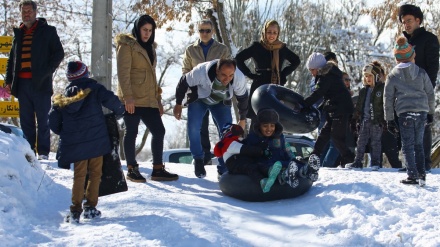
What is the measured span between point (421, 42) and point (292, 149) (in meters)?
5.04

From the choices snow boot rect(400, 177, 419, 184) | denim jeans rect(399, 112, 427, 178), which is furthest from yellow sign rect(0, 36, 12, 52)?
snow boot rect(400, 177, 419, 184)

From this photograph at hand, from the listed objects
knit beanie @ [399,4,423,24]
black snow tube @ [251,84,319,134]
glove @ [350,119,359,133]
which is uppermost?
knit beanie @ [399,4,423,24]

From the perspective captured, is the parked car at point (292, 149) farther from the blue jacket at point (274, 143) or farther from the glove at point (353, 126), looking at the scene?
the blue jacket at point (274, 143)

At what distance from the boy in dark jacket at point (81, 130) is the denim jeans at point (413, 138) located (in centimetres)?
316

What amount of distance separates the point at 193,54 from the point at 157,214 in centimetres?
329

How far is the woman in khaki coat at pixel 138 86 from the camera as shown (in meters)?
6.68

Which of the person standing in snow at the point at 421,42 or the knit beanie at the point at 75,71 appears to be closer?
the knit beanie at the point at 75,71

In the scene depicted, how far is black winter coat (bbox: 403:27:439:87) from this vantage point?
270 inches

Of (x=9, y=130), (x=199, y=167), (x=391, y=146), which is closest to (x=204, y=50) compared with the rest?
(x=199, y=167)

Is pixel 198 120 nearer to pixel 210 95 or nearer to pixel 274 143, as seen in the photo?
pixel 210 95

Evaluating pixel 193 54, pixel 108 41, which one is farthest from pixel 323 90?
pixel 108 41

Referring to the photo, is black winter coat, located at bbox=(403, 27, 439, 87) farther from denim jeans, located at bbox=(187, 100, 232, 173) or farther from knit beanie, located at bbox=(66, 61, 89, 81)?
knit beanie, located at bbox=(66, 61, 89, 81)

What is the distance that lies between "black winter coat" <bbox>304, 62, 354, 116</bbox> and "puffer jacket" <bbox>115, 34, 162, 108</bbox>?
2275mm

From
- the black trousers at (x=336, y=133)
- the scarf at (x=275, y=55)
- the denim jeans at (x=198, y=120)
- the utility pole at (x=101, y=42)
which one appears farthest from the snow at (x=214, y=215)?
the utility pole at (x=101, y=42)
